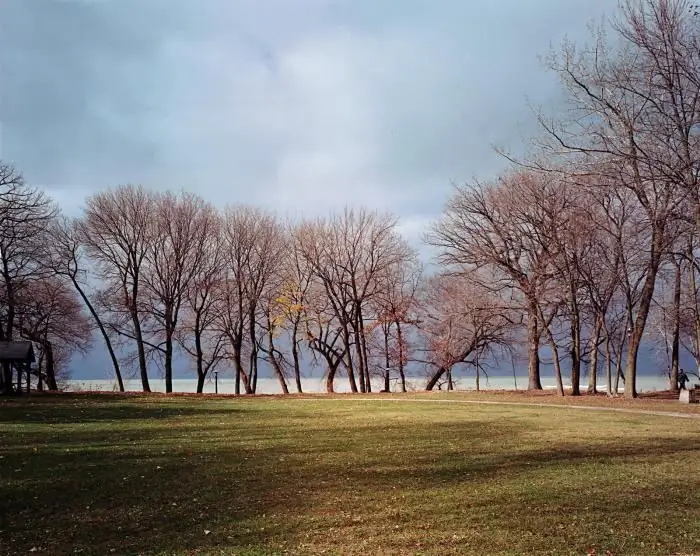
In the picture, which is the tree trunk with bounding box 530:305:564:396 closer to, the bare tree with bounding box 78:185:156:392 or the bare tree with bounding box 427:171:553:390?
the bare tree with bounding box 427:171:553:390

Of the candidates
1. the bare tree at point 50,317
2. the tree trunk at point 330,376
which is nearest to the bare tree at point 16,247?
the bare tree at point 50,317

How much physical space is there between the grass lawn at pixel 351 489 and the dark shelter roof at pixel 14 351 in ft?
45.3

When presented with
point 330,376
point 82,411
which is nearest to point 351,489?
point 82,411

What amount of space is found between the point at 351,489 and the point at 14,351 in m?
25.9

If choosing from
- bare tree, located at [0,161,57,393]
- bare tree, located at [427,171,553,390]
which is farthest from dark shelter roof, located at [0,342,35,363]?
bare tree, located at [427,171,553,390]

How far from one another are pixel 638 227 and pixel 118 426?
20.5 meters

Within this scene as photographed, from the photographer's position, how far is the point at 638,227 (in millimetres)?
24062

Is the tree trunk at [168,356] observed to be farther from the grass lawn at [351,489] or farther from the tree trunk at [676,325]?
the tree trunk at [676,325]

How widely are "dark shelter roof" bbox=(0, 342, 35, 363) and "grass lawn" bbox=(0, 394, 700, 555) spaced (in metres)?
13.8

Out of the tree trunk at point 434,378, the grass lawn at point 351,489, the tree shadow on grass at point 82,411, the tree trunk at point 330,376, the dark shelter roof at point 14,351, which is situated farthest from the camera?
the tree trunk at point 434,378

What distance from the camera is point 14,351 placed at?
95.0 ft

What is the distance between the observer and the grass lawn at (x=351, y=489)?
21.5 ft

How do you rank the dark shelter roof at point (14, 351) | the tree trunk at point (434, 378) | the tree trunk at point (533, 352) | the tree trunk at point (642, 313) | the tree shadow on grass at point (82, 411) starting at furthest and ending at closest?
1. the tree trunk at point (434, 378)
2. the tree trunk at point (533, 352)
3. the dark shelter roof at point (14, 351)
4. the tree trunk at point (642, 313)
5. the tree shadow on grass at point (82, 411)

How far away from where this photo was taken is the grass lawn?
21.5 feet
